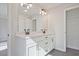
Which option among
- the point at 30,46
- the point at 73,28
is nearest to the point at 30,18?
the point at 30,46

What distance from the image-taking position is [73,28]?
4.46m

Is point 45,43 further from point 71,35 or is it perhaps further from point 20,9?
point 71,35

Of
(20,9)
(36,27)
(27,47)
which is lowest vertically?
(27,47)

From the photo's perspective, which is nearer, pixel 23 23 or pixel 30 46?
pixel 30 46

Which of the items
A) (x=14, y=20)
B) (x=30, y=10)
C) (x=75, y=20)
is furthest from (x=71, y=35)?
(x=14, y=20)

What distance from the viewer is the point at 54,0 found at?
2.66ft

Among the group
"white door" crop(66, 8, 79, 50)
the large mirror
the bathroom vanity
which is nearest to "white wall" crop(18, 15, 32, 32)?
the large mirror

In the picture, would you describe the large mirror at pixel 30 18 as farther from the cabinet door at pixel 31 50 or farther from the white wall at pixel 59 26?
the cabinet door at pixel 31 50

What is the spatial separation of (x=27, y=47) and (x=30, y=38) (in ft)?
0.81

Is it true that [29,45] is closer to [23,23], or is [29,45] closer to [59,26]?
[23,23]

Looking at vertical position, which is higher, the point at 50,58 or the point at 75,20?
the point at 75,20

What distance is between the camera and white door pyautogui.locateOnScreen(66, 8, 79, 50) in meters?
4.33

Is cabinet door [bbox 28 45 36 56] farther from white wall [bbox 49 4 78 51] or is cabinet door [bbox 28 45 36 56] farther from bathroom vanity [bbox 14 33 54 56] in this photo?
white wall [bbox 49 4 78 51]

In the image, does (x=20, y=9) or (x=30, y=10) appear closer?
(x=20, y=9)
